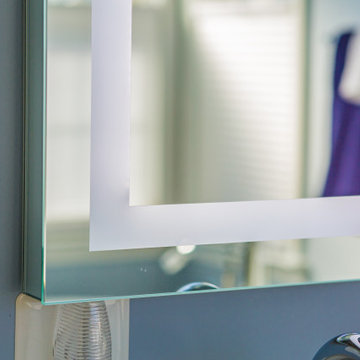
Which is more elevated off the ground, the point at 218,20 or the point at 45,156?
the point at 218,20

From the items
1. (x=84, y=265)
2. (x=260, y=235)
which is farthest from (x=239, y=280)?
(x=84, y=265)

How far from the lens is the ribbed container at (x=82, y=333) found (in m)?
0.73

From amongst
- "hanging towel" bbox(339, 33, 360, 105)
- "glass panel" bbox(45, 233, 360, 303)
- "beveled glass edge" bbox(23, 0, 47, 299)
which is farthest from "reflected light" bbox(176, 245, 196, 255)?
"hanging towel" bbox(339, 33, 360, 105)

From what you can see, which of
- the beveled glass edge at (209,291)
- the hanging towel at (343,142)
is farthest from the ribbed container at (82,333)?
the hanging towel at (343,142)

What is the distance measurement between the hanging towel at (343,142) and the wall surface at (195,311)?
13cm

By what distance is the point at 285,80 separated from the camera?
0.79 metres

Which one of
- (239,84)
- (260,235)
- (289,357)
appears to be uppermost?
(239,84)

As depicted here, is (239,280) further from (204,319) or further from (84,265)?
(84,265)

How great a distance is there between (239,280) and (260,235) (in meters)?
0.05

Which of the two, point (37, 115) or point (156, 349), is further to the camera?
point (156, 349)

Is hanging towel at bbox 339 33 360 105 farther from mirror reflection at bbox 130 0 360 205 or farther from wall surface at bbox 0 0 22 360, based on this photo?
wall surface at bbox 0 0 22 360

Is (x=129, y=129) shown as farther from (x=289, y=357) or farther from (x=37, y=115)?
(x=289, y=357)

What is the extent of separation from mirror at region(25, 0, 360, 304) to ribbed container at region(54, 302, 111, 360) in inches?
1.1

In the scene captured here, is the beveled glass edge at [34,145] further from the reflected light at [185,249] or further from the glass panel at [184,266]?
the reflected light at [185,249]
